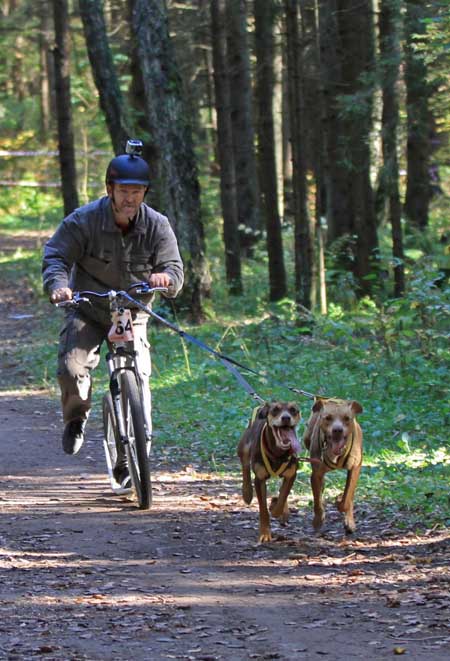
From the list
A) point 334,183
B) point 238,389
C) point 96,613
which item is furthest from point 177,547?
point 334,183

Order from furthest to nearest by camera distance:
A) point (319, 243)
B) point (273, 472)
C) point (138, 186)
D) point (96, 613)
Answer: point (319, 243)
point (138, 186)
point (273, 472)
point (96, 613)

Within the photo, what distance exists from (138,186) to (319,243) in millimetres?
10751

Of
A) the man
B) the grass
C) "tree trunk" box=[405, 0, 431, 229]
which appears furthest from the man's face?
"tree trunk" box=[405, 0, 431, 229]

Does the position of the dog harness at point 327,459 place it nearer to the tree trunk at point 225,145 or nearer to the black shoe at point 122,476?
the black shoe at point 122,476

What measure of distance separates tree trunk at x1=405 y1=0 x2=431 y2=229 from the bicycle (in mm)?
6271

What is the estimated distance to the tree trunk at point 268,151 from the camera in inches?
860

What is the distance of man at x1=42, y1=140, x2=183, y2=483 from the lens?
8.05m

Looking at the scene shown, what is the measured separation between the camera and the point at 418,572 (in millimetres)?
6562

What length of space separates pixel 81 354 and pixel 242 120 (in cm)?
2096

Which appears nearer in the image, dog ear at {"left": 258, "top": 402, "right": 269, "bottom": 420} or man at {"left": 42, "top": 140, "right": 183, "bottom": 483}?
dog ear at {"left": 258, "top": 402, "right": 269, "bottom": 420}

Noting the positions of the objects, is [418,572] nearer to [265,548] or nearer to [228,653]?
[265,548]

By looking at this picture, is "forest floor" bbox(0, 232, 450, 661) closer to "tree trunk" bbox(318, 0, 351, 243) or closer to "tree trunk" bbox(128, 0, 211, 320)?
"tree trunk" bbox(128, 0, 211, 320)

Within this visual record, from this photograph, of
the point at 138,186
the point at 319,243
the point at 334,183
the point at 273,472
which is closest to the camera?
the point at 273,472

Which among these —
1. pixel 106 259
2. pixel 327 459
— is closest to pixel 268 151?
pixel 106 259
